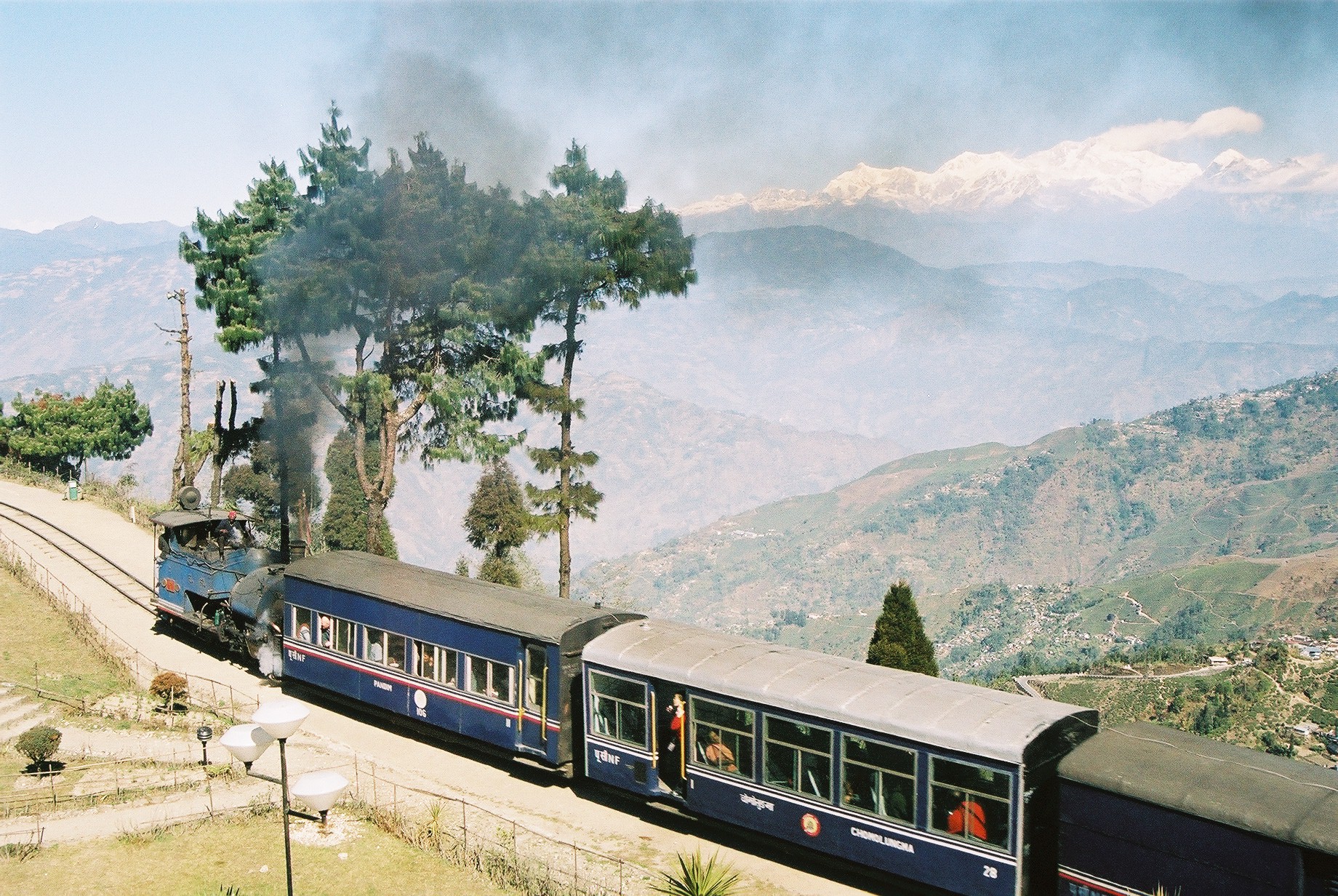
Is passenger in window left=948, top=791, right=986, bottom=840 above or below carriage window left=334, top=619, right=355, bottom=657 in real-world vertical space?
below

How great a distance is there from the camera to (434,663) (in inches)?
836

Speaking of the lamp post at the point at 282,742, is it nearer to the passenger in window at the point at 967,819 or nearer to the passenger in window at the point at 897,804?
the passenger in window at the point at 897,804

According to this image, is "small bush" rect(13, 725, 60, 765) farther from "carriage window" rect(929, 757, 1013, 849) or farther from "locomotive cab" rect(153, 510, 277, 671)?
"carriage window" rect(929, 757, 1013, 849)

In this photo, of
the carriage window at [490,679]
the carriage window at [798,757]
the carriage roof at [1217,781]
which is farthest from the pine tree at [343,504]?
the carriage roof at [1217,781]

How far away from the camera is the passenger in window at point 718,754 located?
17.0 meters

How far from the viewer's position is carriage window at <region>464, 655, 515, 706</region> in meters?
19.8

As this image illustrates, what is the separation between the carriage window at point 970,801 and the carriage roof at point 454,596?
287 inches

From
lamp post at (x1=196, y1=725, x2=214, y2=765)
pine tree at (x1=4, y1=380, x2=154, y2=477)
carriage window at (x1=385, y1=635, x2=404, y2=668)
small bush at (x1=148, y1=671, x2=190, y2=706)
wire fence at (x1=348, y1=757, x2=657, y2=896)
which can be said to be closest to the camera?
wire fence at (x1=348, y1=757, x2=657, y2=896)

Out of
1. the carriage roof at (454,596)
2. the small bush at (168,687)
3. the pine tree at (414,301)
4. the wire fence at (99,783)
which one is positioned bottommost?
the wire fence at (99,783)

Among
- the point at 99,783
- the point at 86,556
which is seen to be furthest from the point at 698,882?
the point at 86,556

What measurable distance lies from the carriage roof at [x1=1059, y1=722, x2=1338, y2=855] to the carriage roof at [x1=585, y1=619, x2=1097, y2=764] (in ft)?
2.38

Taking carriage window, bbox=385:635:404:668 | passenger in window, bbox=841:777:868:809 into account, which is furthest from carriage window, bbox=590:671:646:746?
carriage window, bbox=385:635:404:668

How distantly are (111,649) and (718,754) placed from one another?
62.2 ft

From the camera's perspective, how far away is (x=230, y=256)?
129 feet
